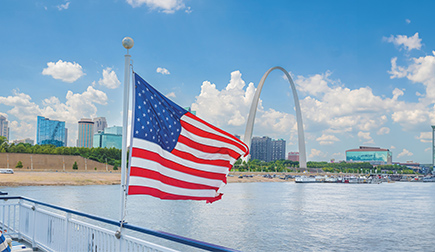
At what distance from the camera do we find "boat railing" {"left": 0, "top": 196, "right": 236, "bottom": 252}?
5.57 meters


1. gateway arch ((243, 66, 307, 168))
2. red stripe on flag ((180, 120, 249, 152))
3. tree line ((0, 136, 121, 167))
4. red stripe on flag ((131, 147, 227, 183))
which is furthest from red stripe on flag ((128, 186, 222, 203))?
tree line ((0, 136, 121, 167))

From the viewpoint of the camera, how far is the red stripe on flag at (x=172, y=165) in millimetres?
5890

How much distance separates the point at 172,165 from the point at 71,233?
306cm

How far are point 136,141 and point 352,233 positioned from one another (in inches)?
1108

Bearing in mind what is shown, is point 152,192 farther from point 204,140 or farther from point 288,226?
point 288,226

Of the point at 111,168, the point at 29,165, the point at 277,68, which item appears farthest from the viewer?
the point at 111,168

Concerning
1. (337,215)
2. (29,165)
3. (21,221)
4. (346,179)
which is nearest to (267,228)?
(337,215)

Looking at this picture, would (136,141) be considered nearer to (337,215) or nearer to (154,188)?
(154,188)

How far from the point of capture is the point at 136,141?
5.91 meters

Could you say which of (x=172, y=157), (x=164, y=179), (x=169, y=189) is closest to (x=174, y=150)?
(x=172, y=157)

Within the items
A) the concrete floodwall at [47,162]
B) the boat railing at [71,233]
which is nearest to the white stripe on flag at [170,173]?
the boat railing at [71,233]

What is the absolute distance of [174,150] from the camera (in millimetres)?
6207

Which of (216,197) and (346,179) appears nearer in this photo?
(216,197)

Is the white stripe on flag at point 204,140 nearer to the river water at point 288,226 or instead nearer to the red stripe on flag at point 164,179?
the red stripe on flag at point 164,179
